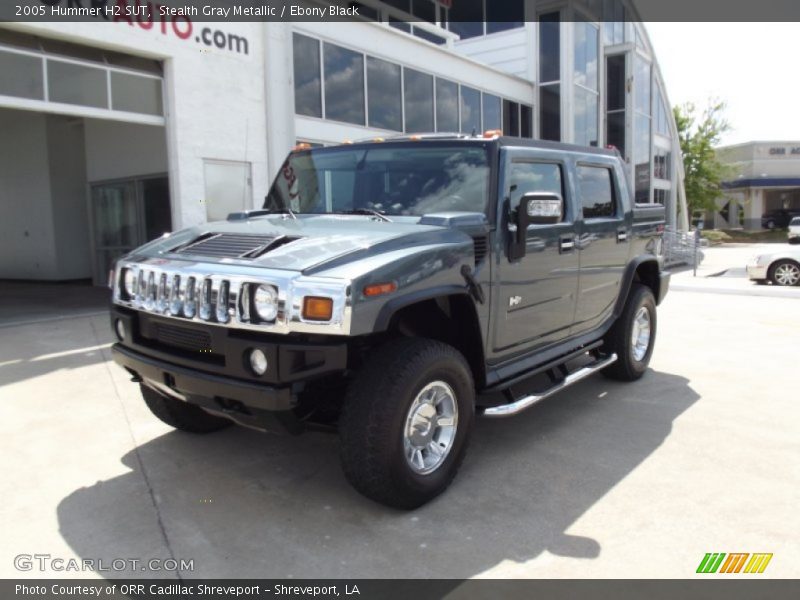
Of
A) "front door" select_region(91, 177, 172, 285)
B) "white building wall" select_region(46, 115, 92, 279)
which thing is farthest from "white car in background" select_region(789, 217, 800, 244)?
"white building wall" select_region(46, 115, 92, 279)

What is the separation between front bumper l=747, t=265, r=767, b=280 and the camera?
13617mm

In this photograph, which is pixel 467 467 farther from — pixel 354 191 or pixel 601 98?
pixel 601 98

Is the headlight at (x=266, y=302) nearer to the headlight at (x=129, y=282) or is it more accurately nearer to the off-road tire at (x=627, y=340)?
the headlight at (x=129, y=282)

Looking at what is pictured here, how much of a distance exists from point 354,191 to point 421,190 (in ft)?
1.57

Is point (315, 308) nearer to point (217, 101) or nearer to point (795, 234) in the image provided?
point (217, 101)

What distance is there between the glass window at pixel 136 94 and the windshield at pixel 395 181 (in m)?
6.71

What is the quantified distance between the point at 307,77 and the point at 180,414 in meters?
9.78

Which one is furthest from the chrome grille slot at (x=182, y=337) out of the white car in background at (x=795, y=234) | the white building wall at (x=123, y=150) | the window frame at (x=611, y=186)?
the white car in background at (x=795, y=234)

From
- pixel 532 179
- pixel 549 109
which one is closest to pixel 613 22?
pixel 549 109

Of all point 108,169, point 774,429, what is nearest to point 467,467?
point 774,429

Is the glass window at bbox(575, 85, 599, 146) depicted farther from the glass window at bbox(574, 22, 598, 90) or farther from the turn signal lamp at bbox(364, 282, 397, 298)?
the turn signal lamp at bbox(364, 282, 397, 298)

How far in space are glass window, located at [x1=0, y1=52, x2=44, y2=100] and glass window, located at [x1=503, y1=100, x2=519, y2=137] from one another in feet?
44.6

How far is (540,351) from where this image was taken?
14.6 ft

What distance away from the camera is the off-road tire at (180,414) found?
4160 mm
